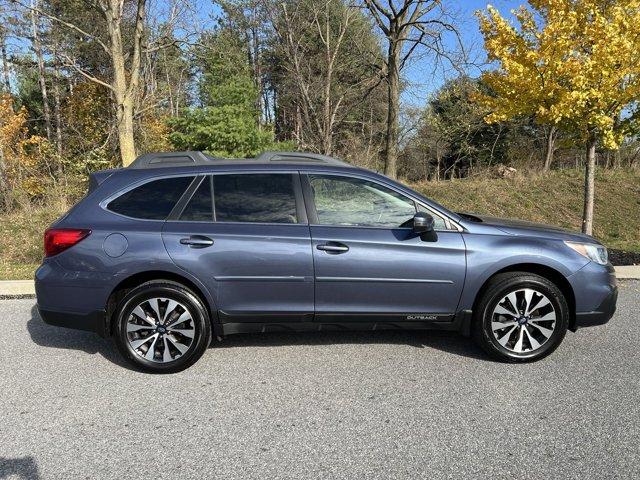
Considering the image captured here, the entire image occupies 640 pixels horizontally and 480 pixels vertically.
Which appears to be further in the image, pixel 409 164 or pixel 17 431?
pixel 409 164

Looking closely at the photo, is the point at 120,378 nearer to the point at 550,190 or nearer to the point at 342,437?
the point at 342,437

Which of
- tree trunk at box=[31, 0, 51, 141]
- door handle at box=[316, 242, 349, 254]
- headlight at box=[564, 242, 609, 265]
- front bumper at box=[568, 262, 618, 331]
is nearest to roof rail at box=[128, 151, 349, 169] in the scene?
door handle at box=[316, 242, 349, 254]

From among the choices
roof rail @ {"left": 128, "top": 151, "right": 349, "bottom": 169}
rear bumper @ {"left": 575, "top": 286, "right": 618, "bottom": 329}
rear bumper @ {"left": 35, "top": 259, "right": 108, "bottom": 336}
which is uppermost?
roof rail @ {"left": 128, "top": 151, "right": 349, "bottom": 169}

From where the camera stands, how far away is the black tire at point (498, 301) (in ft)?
13.5

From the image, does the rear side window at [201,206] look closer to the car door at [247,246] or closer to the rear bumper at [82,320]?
the car door at [247,246]

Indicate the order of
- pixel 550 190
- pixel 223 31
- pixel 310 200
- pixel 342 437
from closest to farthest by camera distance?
pixel 342 437
pixel 310 200
pixel 550 190
pixel 223 31

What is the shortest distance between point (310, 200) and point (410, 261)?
0.98m

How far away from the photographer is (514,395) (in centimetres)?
359

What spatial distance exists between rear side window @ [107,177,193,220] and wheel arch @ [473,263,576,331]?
2.66 meters

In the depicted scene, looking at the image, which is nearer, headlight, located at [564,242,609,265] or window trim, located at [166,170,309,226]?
window trim, located at [166,170,309,226]

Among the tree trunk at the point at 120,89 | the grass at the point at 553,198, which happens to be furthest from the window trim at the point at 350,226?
the tree trunk at the point at 120,89

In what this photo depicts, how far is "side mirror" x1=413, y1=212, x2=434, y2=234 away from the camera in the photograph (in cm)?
394

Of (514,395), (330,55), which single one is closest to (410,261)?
(514,395)

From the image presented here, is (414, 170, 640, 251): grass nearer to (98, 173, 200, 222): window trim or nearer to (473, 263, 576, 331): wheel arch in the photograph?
(473, 263, 576, 331): wheel arch
